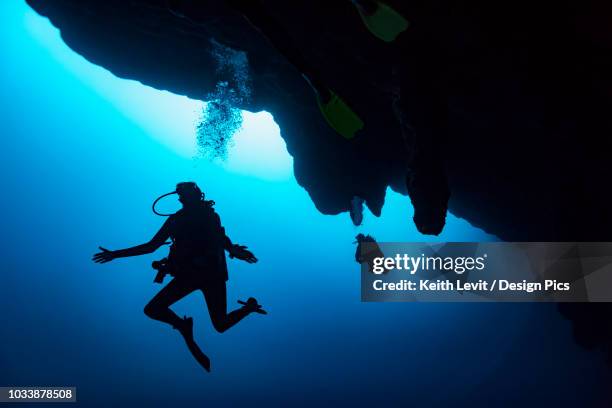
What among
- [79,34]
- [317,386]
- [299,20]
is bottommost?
[317,386]

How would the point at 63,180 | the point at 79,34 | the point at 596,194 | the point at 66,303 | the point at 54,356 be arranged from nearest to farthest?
the point at 596,194 → the point at 79,34 → the point at 54,356 → the point at 66,303 → the point at 63,180

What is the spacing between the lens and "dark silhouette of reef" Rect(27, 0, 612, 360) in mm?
5801

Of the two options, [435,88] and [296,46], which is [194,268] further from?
[435,88]

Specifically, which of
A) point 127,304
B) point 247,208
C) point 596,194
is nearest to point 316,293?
point 247,208

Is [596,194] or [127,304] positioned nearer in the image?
[596,194]

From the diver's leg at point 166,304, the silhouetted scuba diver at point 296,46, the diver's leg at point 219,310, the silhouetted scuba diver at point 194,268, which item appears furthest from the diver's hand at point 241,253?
the silhouetted scuba diver at point 296,46

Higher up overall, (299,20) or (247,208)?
(247,208)

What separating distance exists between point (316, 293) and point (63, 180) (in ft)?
115

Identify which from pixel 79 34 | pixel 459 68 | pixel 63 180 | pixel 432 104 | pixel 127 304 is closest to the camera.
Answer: pixel 432 104

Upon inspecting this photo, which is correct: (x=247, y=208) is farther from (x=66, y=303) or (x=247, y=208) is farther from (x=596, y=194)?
(x=596, y=194)

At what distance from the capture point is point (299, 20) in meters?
6.94

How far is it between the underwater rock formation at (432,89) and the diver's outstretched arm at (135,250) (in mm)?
3476

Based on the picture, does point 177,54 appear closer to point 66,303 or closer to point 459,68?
point 459,68

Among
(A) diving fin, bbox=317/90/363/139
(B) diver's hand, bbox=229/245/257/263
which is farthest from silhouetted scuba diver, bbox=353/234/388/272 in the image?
(A) diving fin, bbox=317/90/363/139
